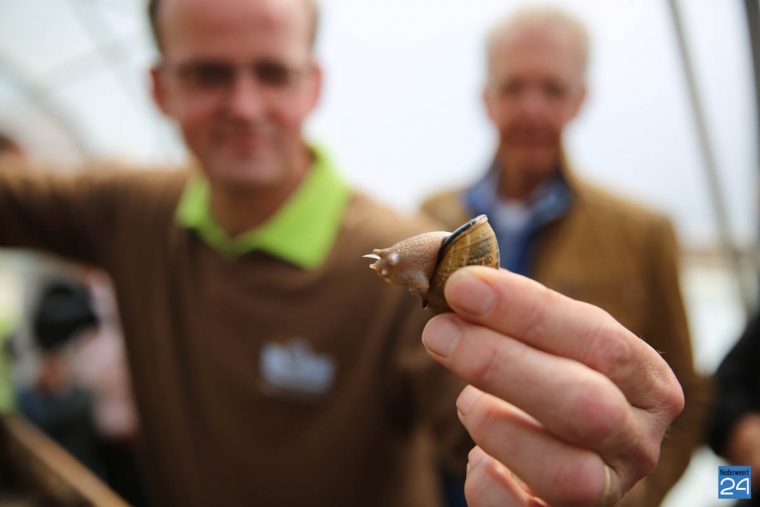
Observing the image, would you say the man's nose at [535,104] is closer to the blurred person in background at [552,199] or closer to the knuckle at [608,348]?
the blurred person in background at [552,199]

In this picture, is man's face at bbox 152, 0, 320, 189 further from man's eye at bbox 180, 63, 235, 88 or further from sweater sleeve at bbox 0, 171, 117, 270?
sweater sleeve at bbox 0, 171, 117, 270

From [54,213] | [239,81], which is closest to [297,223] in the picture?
[239,81]

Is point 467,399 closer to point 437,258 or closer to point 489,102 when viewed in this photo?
point 437,258

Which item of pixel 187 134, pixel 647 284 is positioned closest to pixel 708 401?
pixel 647 284

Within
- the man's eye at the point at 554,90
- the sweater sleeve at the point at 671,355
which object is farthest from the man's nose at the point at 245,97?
the sweater sleeve at the point at 671,355

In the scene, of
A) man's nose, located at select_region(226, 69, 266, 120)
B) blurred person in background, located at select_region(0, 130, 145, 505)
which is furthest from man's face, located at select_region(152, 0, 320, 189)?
blurred person in background, located at select_region(0, 130, 145, 505)
